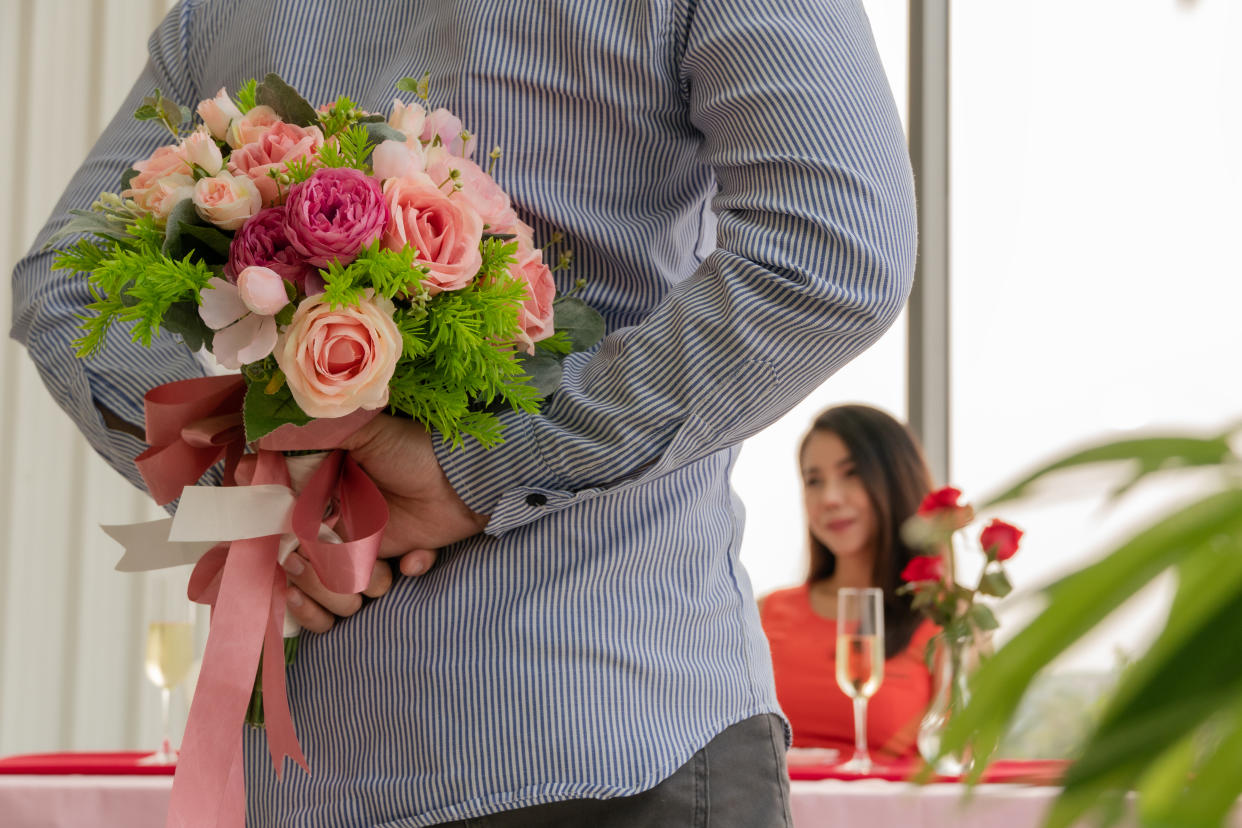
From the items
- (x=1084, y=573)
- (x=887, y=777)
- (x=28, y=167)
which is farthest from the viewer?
(x=28, y=167)

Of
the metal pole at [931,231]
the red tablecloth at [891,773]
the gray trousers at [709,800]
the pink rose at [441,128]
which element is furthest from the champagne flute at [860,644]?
the metal pole at [931,231]

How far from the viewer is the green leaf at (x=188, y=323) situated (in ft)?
3.01

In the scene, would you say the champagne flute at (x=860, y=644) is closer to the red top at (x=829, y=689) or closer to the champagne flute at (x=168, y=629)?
the red top at (x=829, y=689)

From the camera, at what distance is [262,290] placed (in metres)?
0.86

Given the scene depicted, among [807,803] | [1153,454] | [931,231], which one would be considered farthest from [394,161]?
[931,231]

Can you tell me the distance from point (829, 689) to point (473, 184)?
2.61m

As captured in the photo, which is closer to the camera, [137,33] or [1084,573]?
[1084,573]

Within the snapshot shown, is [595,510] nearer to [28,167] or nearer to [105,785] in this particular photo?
[105,785]

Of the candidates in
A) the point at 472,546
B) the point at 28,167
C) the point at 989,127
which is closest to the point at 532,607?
the point at 472,546

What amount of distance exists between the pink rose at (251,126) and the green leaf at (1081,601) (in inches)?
33.4

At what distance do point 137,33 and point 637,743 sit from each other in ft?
12.2

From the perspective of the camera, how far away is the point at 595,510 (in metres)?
1.00

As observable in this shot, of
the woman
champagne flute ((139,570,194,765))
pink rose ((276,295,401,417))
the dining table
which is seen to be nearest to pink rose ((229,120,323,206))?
pink rose ((276,295,401,417))

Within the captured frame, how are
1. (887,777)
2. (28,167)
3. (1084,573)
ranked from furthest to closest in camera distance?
1. (28,167)
2. (887,777)
3. (1084,573)
